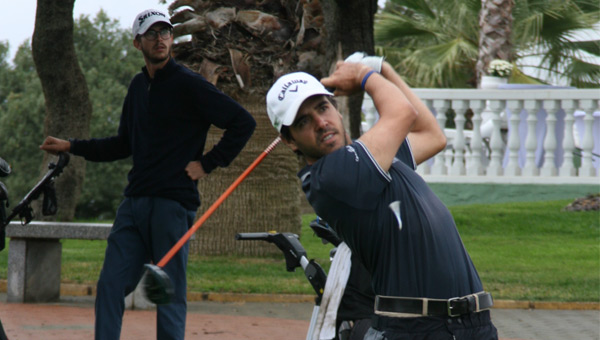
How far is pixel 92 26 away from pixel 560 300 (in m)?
45.6

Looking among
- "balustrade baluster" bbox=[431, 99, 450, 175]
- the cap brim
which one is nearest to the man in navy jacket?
the cap brim

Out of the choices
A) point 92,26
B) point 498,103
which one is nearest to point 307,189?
point 498,103

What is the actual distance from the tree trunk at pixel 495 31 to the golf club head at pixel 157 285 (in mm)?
19004

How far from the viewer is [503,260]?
11750 millimetres

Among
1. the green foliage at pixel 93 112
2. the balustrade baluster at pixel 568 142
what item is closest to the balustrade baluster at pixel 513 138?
the balustrade baluster at pixel 568 142

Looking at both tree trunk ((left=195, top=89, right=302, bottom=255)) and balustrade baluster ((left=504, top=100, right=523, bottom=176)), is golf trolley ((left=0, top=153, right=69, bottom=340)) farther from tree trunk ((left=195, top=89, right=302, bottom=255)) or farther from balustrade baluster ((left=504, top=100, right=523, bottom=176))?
balustrade baluster ((left=504, top=100, right=523, bottom=176))

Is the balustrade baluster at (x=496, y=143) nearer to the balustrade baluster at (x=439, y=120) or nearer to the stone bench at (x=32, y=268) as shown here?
the balustrade baluster at (x=439, y=120)

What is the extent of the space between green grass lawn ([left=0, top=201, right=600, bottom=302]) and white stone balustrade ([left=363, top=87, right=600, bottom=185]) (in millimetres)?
965

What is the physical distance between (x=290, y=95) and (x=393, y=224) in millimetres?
526

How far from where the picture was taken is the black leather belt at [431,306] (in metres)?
3.25

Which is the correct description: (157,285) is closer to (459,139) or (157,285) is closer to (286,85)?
(286,85)

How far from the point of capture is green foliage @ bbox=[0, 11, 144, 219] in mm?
45406

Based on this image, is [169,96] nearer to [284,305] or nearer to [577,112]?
[284,305]

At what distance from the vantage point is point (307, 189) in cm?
336
